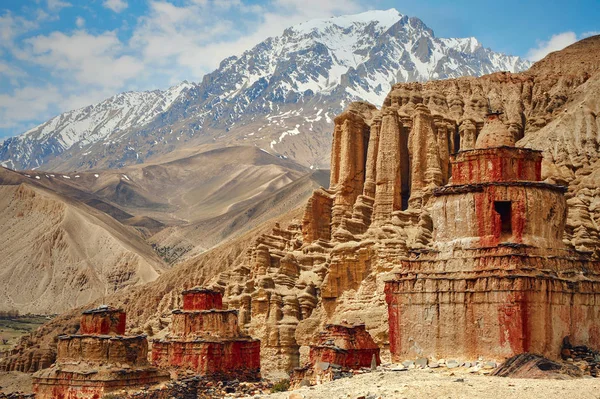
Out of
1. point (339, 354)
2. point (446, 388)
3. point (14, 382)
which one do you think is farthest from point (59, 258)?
point (446, 388)

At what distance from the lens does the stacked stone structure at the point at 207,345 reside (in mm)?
48062

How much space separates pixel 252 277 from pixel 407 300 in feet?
120

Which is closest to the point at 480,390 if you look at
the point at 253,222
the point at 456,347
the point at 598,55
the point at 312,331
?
the point at 456,347

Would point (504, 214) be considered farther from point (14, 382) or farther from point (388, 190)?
point (14, 382)

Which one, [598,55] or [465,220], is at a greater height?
[598,55]

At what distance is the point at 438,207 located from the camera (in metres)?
35.7

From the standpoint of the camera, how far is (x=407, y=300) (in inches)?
1366

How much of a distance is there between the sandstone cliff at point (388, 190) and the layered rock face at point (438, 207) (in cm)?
10

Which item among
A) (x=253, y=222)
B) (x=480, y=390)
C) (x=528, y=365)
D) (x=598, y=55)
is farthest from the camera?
(x=253, y=222)

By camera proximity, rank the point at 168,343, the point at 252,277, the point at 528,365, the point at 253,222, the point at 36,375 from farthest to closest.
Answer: the point at 253,222 → the point at 252,277 → the point at 168,343 → the point at 36,375 → the point at 528,365

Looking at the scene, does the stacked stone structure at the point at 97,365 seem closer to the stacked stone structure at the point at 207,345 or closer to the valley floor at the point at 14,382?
the stacked stone structure at the point at 207,345

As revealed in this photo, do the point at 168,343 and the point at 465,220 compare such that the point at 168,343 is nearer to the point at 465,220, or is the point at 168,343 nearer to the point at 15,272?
the point at 465,220

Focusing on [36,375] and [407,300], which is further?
[36,375]

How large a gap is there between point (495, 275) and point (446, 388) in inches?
303
